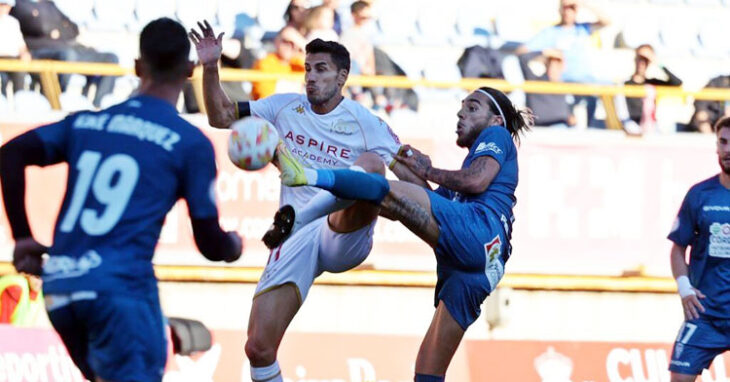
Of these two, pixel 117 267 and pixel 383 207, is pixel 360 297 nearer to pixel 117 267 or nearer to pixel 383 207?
pixel 383 207

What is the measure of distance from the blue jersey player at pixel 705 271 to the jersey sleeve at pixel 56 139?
5215 millimetres

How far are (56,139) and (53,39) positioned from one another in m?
7.97

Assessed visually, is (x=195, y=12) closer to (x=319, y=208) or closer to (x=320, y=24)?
(x=320, y=24)

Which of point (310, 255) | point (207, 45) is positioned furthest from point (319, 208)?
point (207, 45)

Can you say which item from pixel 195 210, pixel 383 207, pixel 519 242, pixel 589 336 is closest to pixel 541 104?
pixel 519 242

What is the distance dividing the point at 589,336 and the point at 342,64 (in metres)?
→ 5.08

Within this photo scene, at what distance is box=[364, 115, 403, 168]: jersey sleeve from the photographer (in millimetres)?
8219

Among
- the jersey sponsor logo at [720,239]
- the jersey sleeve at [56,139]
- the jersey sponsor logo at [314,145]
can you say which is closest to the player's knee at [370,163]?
the jersey sponsor logo at [314,145]

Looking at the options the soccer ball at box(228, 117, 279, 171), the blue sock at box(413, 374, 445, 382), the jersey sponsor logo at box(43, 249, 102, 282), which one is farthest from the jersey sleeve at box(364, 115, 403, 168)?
the jersey sponsor logo at box(43, 249, 102, 282)

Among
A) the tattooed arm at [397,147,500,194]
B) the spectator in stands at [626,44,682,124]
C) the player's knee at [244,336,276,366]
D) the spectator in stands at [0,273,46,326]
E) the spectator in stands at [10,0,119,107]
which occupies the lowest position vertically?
the spectator in stands at [0,273,46,326]

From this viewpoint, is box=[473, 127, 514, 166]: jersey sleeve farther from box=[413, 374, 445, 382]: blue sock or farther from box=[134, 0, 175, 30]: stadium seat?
box=[134, 0, 175, 30]: stadium seat

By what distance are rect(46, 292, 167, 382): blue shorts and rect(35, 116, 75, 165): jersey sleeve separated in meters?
0.54

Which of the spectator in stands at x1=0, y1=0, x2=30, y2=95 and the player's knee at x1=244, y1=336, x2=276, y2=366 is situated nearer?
the player's knee at x1=244, y1=336, x2=276, y2=366

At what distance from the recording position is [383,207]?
730 cm
